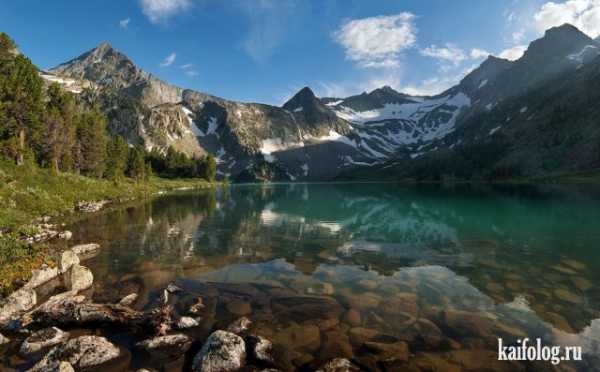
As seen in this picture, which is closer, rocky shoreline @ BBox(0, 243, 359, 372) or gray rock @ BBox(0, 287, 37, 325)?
rocky shoreline @ BBox(0, 243, 359, 372)

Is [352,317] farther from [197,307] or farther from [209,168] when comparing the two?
[209,168]

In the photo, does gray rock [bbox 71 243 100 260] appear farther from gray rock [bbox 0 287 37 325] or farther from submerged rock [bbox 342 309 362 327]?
submerged rock [bbox 342 309 362 327]

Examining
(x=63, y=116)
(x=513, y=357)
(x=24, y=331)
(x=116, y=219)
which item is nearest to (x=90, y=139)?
(x=63, y=116)

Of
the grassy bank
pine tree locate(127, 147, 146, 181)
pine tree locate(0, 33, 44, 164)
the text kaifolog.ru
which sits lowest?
the text kaifolog.ru

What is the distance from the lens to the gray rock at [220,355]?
956 centimetres

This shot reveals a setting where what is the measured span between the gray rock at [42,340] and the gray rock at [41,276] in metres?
5.61

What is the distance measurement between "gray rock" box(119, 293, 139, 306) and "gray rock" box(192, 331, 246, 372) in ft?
20.7

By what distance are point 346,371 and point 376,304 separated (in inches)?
226

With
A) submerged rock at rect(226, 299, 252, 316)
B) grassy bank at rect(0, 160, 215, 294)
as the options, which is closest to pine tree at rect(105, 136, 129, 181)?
grassy bank at rect(0, 160, 215, 294)

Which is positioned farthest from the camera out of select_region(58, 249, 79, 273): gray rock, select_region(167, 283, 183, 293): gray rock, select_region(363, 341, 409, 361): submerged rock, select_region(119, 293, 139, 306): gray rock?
select_region(58, 249, 79, 273): gray rock

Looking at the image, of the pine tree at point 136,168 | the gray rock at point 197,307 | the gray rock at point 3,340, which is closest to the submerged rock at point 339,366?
the gray rock at point 197,307

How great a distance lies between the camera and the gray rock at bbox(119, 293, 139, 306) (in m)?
14.5

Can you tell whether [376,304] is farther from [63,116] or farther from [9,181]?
[63,116]

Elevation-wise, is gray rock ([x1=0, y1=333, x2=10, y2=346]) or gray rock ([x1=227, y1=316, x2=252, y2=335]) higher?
gray rock ([x1=227, y1=316, x2=252, y2=335])
